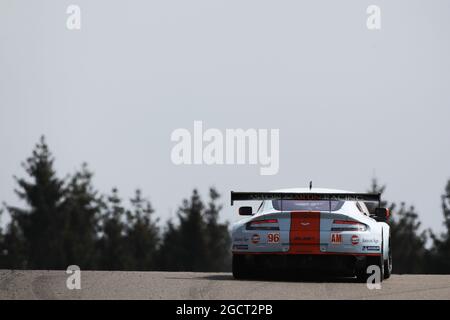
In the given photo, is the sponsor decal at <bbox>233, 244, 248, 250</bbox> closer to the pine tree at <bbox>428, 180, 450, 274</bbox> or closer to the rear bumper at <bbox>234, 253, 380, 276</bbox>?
the rear bumper at <bbox>234, 253, 380, 276</bbox>

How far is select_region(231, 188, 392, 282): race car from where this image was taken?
688 inches

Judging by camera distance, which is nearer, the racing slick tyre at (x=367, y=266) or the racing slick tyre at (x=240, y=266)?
the racing slick tyre at (x=367, y=266)

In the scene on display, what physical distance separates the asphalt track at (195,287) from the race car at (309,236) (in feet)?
0.90

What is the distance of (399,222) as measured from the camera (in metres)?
122

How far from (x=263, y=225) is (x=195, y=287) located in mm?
1946

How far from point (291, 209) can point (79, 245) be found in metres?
82.4

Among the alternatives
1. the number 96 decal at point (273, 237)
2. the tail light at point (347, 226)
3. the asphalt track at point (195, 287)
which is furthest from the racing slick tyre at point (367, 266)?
the number 96 decal at point (273, 237)

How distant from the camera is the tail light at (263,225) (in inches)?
698

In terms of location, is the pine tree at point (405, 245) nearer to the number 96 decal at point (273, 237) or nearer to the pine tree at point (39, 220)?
the pine tree at point (39, 220)

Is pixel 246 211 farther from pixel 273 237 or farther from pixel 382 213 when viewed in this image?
pixel 382 213

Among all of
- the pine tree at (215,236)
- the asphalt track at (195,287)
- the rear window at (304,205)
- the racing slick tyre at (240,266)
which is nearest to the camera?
the asphalt track at (195,287)

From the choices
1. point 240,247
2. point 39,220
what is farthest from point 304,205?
point 39,220

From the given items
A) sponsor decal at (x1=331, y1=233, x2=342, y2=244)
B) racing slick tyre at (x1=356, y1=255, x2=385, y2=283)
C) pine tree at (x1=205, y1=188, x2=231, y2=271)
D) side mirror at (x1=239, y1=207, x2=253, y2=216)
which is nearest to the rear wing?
side mirror at (x1=239, y1=207, x2=253, y2=216)
